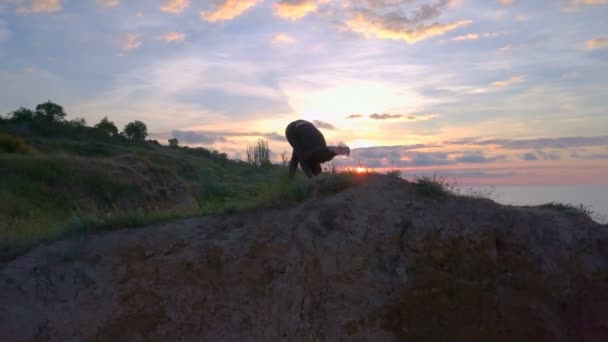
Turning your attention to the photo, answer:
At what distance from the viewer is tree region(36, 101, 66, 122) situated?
45531 millimetres

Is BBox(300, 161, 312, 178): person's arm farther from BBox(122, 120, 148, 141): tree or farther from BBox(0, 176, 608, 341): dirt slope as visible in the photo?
BBox(122, 120, 148, 141): tree

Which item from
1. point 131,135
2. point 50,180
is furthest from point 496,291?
point 131,135

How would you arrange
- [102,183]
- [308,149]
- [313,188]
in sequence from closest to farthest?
[313,188], [308,149], [102,183]

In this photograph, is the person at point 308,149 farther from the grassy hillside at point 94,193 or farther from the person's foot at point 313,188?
the person's foot at point 313,188

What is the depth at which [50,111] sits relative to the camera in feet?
151

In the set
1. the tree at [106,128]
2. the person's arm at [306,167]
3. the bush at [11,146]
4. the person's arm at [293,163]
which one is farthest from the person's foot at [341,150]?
the tree at [106,128]

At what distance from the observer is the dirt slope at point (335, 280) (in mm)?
6953

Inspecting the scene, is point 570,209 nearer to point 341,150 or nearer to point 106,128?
point 341,150

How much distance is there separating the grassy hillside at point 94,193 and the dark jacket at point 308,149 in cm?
39

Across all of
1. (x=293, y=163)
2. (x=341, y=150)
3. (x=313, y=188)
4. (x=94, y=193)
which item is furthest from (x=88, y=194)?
(x=313, y=188)

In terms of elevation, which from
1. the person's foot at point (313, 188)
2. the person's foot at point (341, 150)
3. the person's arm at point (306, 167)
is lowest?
the person's foot at point (313, 188)

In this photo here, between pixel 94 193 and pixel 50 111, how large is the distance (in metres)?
27.5

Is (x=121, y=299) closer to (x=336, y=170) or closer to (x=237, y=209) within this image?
(x=237, y=209)

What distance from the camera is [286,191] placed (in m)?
8.64
